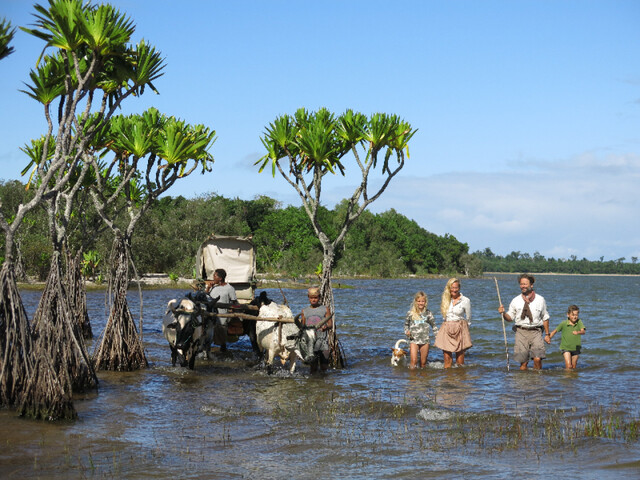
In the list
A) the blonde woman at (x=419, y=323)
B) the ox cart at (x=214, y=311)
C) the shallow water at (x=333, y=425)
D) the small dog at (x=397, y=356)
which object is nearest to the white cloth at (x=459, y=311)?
the blonde woman at (x=419, y=323)

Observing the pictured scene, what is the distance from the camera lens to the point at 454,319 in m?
14.0

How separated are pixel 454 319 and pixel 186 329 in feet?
17.2

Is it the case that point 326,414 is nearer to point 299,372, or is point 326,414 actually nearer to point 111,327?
point 299,372

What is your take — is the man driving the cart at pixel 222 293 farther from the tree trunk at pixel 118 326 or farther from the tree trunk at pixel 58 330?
the tree trunk at pixel 58 330

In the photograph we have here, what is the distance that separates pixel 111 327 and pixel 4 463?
5847mm

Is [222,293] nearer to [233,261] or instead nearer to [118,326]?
[118,326]

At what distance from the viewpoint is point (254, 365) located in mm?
15484

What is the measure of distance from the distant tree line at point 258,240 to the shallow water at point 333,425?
725 centimetres

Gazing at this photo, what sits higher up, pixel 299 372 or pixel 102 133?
pixel 102 133

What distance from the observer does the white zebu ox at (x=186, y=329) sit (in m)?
13.4

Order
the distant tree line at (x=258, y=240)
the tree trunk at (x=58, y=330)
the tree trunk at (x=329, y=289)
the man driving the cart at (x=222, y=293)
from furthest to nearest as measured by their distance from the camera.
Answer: the distant tree line at (x=258, y=240)
the man driving the cart at (x=222, y=293)
the tree trunk at (x=329, y=289)
the tree trunk at (x=58, y=330)

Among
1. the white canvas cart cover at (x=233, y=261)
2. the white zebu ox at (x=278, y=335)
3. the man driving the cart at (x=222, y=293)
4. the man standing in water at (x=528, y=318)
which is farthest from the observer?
the white canvas cart cover at (x=233, y=261)

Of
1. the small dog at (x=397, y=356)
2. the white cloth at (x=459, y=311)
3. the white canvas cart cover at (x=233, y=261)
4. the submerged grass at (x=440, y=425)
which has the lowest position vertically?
the submerged grass at (x=440, y=425)

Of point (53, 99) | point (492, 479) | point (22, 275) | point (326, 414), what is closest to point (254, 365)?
point (326, 414)
